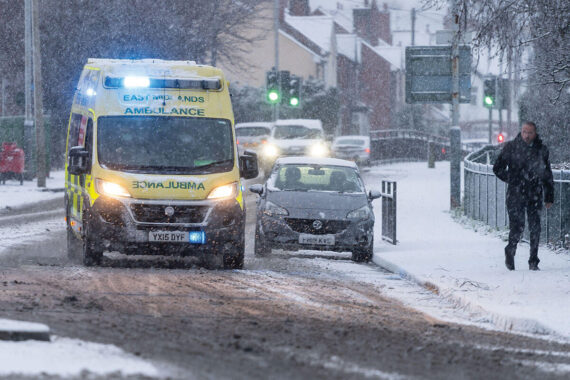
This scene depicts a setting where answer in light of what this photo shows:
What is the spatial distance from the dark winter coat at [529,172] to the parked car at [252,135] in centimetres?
2747

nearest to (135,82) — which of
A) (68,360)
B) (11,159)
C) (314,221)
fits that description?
(314,221)

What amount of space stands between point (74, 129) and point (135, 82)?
201 centimetres

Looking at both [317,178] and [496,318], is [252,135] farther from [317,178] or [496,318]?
[496,318]

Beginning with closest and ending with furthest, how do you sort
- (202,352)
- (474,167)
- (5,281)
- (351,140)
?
(202,352)
(5,281)
(474,167)
(351,140)

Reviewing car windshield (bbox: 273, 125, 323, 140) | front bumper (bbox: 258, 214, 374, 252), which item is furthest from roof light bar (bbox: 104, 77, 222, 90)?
car windshield (bbox: 273, 125, 323, 140)

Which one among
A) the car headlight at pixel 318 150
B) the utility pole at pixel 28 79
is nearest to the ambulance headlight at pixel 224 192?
the utility pole at pixel 28 79

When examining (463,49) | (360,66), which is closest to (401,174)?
(463,49)

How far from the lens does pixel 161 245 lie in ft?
46.4

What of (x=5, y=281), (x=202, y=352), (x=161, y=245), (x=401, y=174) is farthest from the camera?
(x=401, y=174)

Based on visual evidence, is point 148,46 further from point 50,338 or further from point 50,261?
point 50,338

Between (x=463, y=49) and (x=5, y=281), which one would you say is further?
(x=463, y=49)

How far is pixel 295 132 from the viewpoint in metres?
41.3

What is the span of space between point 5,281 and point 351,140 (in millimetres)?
40742

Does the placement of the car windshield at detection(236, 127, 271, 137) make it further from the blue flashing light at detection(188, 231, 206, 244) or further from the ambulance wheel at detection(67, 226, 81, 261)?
the blue flashing light at detection(188, 231, 206, 244)
